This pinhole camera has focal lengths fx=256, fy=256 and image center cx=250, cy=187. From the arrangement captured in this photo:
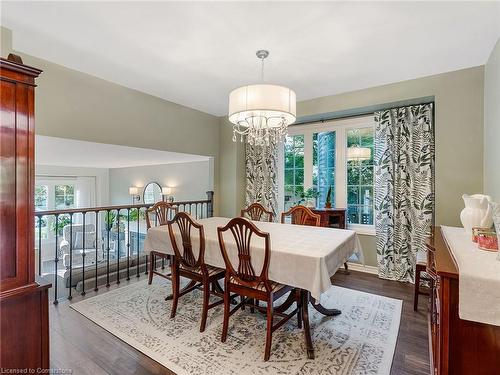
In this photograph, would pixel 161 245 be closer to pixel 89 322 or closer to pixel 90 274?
pixel 89 322

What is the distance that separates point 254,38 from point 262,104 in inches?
22.3

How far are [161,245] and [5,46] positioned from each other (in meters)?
2.12

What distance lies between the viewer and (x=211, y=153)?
466cm

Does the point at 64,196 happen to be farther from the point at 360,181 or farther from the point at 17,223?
the point at 360,181

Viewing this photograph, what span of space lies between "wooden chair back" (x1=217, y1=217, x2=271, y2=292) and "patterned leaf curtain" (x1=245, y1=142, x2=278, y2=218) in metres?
2.54

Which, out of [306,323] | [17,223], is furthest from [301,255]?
[17,223]

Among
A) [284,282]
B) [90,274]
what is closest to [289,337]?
[284,282]

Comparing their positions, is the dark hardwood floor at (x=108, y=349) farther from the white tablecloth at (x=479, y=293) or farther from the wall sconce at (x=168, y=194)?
the wall sconce at (x=168, y=194)

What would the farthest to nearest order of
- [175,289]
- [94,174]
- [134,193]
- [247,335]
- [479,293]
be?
[94,174], [134,193], [175,289], [247,335], [479,293]

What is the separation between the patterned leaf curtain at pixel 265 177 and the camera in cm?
451

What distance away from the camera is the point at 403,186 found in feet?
10.8

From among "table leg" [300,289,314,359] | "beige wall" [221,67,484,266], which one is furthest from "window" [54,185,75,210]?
"beige wall" [221,67,484,266]

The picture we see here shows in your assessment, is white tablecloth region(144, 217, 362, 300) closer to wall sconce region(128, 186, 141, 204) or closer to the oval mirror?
the oval mirror

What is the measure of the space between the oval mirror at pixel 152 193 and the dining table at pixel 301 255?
423cm
